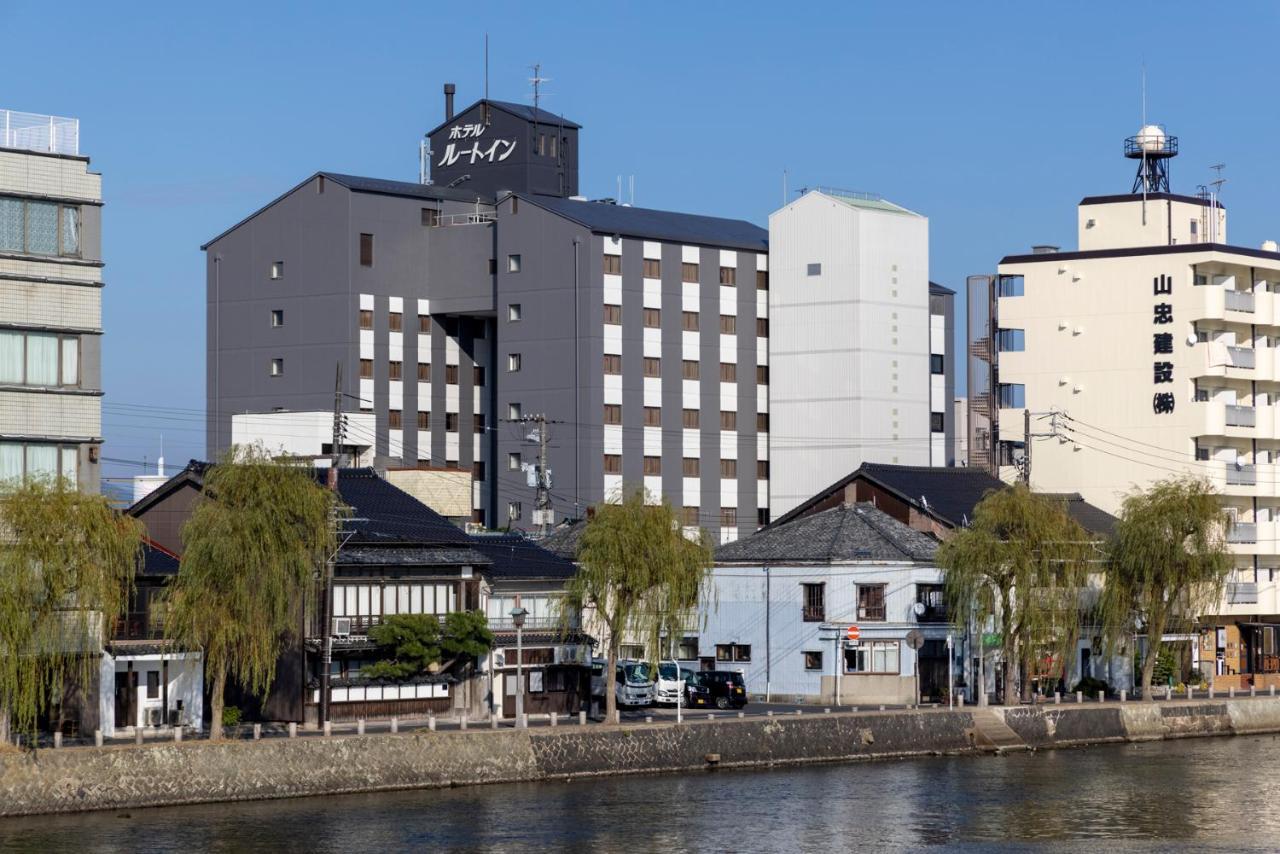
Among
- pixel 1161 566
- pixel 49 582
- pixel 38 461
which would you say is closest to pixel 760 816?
pixel 49 582

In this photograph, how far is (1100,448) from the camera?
357 ft

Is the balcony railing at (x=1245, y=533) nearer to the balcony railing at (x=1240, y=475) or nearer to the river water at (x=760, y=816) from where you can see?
the balcony railing at (x=1240, y=475)

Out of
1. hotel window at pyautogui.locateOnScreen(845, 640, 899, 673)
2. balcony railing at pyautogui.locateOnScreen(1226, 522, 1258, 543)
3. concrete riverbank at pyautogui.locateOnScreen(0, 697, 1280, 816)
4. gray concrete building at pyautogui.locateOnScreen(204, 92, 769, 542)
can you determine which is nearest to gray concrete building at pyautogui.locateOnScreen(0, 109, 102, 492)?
concrete riverbank at pyautogui.locateOnScreen(0, 697, 1280, 816)

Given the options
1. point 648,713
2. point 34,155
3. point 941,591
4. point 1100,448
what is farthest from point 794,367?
point 34,155

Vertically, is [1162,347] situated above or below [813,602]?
above

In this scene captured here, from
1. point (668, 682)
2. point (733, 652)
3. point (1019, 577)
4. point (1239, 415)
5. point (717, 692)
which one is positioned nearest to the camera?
point (1019, 577)

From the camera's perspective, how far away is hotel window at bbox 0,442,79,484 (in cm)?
5941

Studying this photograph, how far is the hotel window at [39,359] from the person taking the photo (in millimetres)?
59750

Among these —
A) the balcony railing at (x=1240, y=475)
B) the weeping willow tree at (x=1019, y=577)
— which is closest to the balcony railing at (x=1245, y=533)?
the balcony railing at (x=1240, y=475)

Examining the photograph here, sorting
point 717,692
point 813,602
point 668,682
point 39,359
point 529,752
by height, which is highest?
point 39,359

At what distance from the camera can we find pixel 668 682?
8162 centimetres

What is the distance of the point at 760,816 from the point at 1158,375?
5536 centimetres

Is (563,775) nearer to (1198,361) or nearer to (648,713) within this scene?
(648,713)

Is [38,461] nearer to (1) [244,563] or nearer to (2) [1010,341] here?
(1) [244,563]
